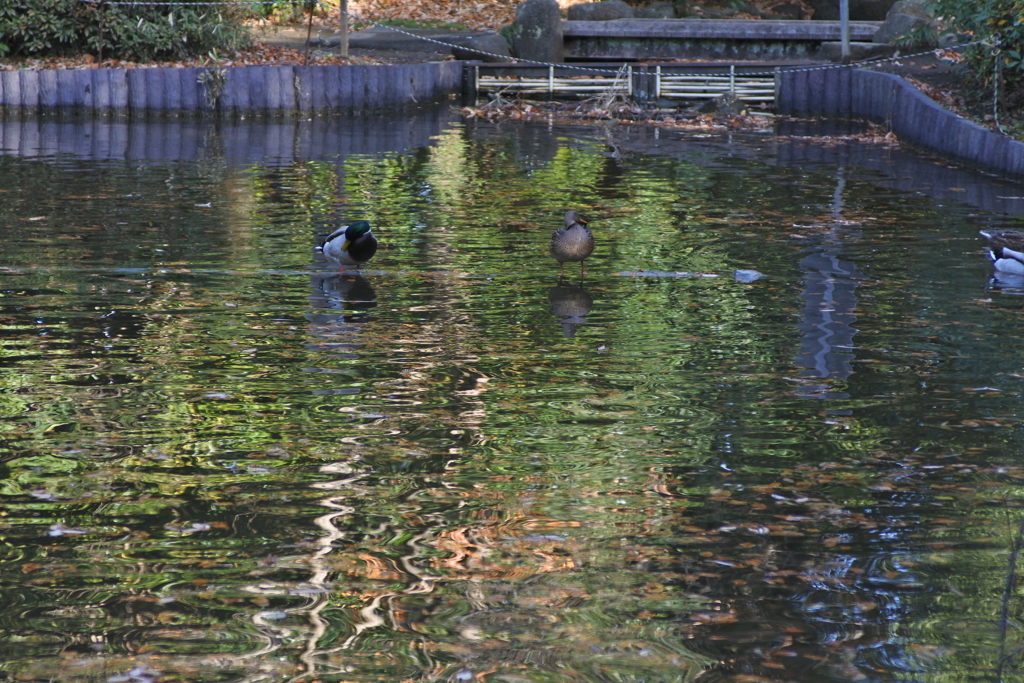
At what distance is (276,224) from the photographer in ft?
42.7

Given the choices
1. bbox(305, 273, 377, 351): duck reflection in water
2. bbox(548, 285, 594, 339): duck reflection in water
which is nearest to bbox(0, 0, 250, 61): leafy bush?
bbox(305, 273, 377, 351): duck reflection in water

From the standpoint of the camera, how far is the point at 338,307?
9609mm

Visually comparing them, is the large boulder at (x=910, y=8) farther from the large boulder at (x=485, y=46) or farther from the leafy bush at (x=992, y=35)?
the large boulder at (x=485, y=46)

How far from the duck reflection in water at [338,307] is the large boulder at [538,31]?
19.0 meters

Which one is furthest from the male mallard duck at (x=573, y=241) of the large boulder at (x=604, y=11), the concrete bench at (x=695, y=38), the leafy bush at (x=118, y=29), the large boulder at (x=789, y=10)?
the large boulder at (x=789, y=10)

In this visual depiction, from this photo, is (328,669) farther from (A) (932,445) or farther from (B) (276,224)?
(B) (276,224)

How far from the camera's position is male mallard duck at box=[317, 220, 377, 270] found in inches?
411

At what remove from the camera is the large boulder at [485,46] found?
2866cm

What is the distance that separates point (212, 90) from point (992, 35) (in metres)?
14.3

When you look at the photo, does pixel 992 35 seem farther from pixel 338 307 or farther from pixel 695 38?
pixel 338 307

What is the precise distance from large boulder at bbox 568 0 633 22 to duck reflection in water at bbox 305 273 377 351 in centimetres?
2144

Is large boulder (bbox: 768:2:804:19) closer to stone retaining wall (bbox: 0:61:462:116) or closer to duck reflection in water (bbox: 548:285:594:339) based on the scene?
stone retaining wall (bbox: 0:61:462:116)

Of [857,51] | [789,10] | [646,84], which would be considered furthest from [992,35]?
[789,10]

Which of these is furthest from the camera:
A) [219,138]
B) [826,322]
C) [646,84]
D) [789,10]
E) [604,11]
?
[789,10]
